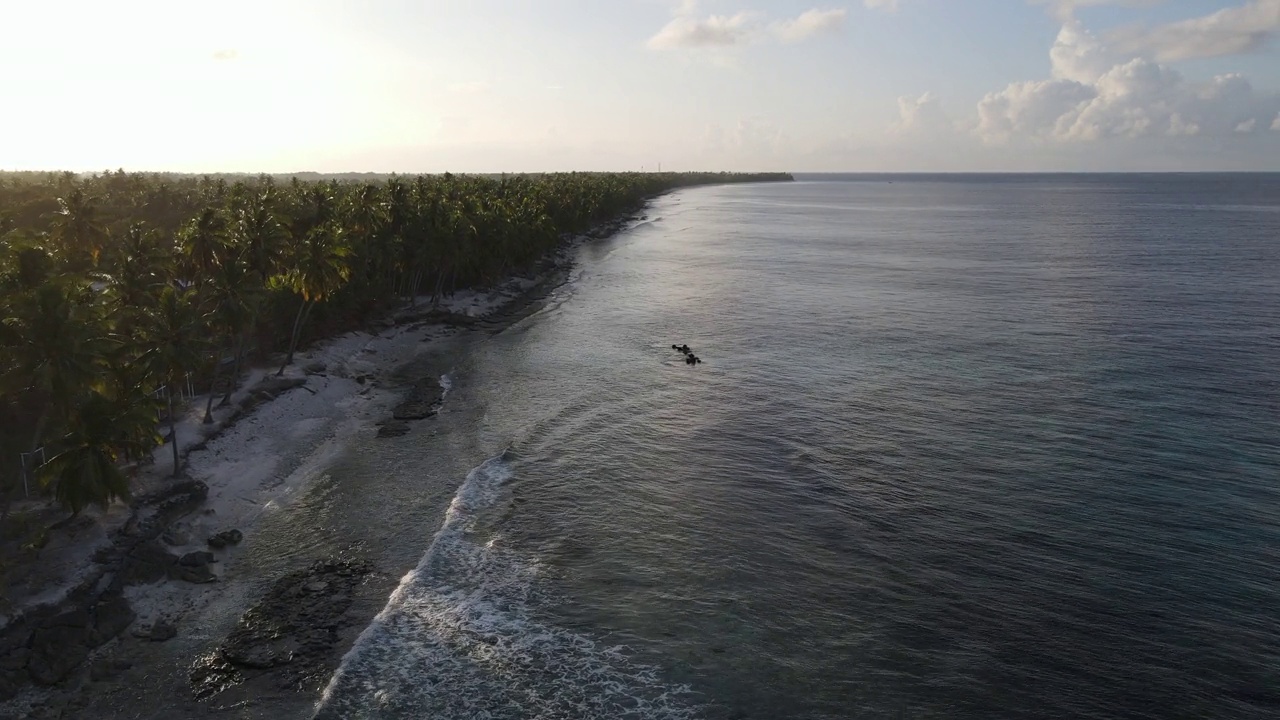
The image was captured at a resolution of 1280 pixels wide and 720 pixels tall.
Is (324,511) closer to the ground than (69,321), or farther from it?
closer to the ground

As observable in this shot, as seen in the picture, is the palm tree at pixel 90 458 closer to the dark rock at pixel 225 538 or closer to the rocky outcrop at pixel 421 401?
the dark rock at pixel 225 538

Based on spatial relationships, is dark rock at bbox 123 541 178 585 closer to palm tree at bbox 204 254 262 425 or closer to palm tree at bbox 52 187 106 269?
palm tree at bbox 204 254 262 425

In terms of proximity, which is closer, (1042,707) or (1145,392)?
(1042,707)

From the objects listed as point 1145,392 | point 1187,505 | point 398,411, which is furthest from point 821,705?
point 1145,392

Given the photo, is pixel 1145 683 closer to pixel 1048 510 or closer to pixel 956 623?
pixel 956 623

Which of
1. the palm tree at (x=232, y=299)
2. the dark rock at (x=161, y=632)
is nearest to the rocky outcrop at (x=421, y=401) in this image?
the palm tree at (x=232, y=299)
